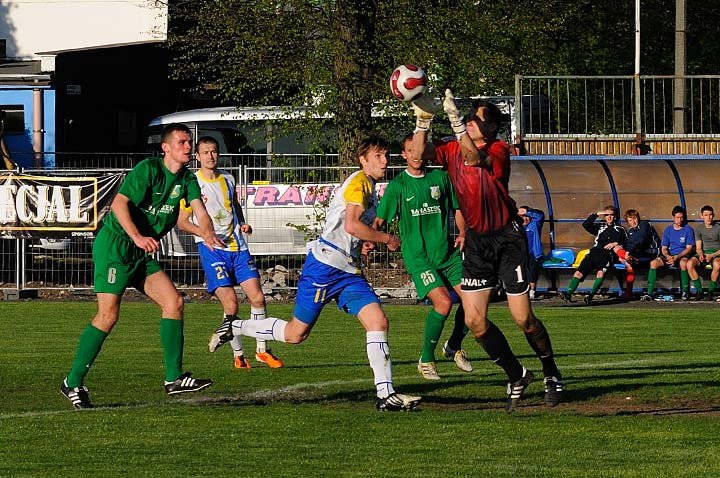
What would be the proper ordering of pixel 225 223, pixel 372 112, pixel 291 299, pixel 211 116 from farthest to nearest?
pixel 211 116, pixel 372 112, pixel 291 299, pixel 225 223

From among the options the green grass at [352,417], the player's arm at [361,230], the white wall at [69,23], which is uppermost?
the white wall at [69,23]

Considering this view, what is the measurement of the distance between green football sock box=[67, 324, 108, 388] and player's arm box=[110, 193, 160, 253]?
2.69ft

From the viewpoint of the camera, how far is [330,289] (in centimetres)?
1042

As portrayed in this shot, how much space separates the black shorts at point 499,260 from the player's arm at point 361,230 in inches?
21.8

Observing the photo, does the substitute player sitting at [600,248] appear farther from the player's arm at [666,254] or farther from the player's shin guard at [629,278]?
the player's arm at [666,254]

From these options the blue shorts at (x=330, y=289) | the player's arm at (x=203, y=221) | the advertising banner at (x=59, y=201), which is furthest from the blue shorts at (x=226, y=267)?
the advertising banner at (x=59, y=201)

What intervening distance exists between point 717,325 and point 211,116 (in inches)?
717

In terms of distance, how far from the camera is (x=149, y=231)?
34.7 feet

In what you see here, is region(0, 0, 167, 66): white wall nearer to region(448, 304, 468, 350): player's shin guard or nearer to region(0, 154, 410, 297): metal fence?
region(0, 154, 410, 297): metal fence

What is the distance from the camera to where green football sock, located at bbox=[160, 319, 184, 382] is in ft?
35.1

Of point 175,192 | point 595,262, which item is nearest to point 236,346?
point 175,192

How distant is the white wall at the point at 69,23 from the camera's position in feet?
149

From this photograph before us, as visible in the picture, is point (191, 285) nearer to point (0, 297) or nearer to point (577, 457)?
point (0, 297)

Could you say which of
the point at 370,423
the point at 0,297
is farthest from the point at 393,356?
the point at 0,297
